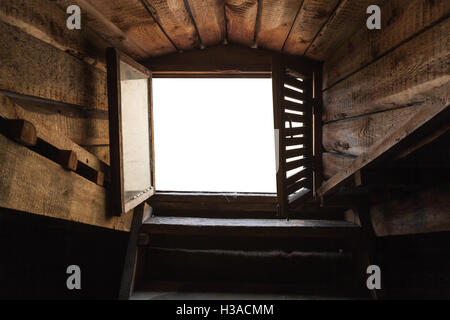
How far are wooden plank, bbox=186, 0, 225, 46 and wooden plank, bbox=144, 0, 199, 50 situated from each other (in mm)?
65

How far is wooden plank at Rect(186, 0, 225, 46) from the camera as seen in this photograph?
2.04 metres

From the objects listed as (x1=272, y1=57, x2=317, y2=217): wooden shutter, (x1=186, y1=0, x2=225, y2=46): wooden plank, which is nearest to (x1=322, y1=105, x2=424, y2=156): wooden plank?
(x1=272, y1=57, x2=317, y2=217): wooden shutter

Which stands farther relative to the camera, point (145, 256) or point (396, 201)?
point (145, 256)

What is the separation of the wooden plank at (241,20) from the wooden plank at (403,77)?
37.2 inches

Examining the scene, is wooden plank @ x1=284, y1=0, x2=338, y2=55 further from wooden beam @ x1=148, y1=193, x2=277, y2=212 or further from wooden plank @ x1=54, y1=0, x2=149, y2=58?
wooden beam @ x1=148, y1=193, x2=277, y2=212

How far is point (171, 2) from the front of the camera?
6.18ft

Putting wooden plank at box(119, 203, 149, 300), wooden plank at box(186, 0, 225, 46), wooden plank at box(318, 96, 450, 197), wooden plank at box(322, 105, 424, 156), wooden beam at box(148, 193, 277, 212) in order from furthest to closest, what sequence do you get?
wooden beam at box(148, 193, 277, 212)
wooden plank at box(119, 203, 149, 300)
wooden plank at box(186, 0, 225, 46)
wooden plank at box(322, 105, 424, 156)
wooden plank at box(318, 96, 450, 197)

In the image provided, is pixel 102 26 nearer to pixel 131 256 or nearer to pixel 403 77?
pixel 403 77

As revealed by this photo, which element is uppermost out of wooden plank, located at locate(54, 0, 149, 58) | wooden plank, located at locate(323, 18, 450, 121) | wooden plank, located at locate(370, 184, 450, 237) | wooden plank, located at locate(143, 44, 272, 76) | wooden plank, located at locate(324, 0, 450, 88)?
wooden plank, located at locate(143, 44, 272, 76)

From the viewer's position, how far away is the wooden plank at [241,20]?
6.75ft
